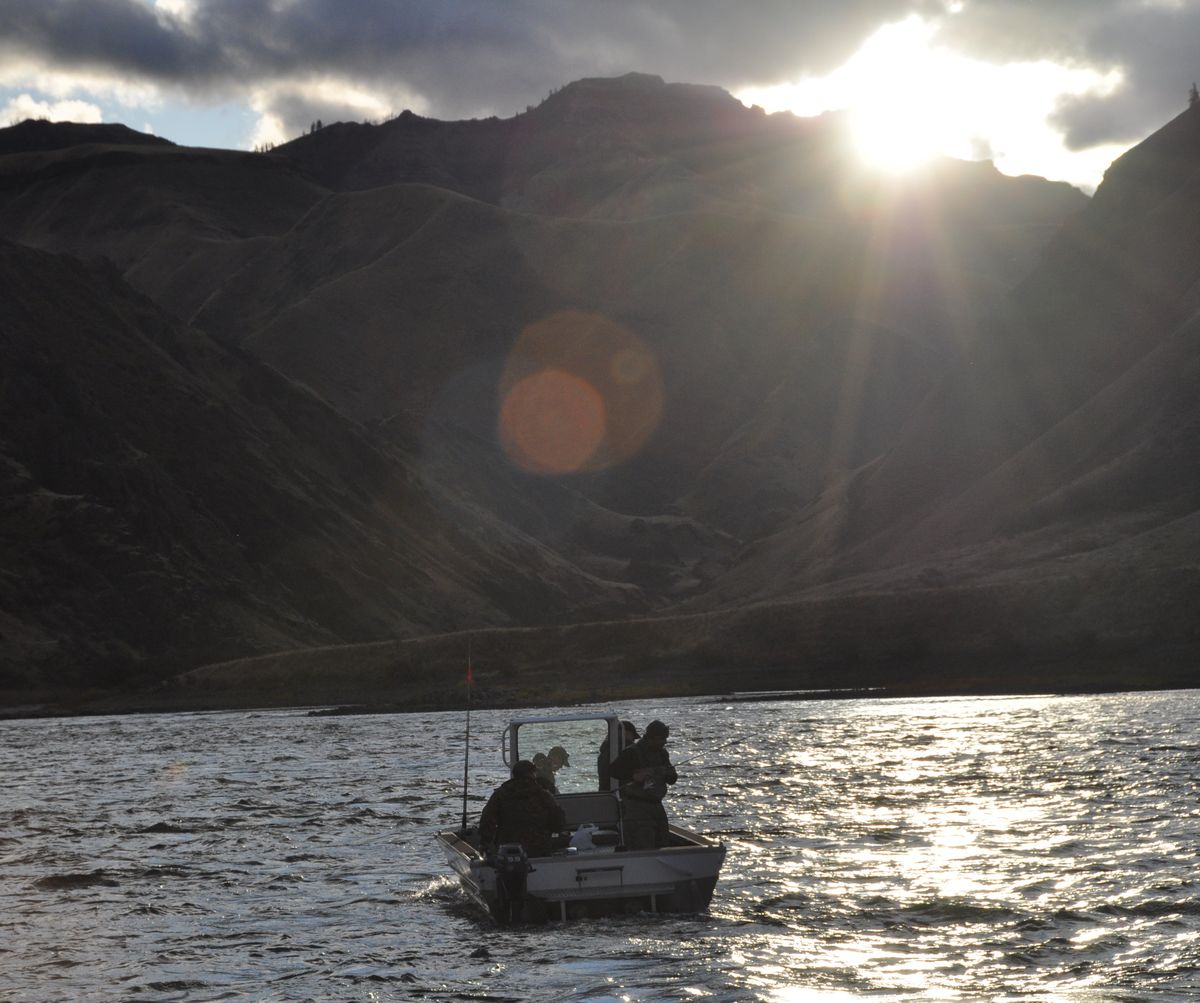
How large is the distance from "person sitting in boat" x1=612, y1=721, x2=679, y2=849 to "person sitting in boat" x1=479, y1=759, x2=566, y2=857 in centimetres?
116

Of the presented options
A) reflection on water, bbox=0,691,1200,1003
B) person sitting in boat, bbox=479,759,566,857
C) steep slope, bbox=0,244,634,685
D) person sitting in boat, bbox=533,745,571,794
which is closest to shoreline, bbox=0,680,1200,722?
steep slope, bbox=0,244,634,685

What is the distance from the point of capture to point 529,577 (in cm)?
16738

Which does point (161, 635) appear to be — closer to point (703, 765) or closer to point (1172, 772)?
point (703, 765)

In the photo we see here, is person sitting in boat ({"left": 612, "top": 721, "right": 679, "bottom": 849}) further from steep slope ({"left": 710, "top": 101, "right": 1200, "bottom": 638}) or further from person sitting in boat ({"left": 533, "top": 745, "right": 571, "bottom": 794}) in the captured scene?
steep slope ({"left": 710, "top": 101, "right": 1200, "bottom": 638})

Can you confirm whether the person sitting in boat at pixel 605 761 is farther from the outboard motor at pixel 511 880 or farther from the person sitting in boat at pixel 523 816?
the outboard motor at pixel 511 880

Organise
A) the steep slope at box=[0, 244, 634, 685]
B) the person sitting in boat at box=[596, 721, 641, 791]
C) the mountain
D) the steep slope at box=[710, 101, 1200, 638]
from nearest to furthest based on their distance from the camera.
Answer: the person sitting in boat at box=[596, 721, 641, 791], the mountain, the steep slope at box=[710, 101, 1200, 638], the steep slope at box=[0, 244, 634, 685]

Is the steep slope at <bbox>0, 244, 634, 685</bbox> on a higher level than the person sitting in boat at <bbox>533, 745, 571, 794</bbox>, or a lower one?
higher

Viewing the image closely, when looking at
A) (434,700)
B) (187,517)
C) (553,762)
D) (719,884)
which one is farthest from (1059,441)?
(553,762)

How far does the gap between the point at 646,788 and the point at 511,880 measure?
2.71 meters

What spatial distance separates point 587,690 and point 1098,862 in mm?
67212

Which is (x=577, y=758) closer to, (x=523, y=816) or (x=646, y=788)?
(x=646, y=788)

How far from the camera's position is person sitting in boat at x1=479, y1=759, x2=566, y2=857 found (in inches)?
984

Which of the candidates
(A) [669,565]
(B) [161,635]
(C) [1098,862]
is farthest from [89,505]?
(C) [1098,862]

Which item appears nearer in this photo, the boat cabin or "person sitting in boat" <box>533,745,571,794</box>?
the boat cabin
